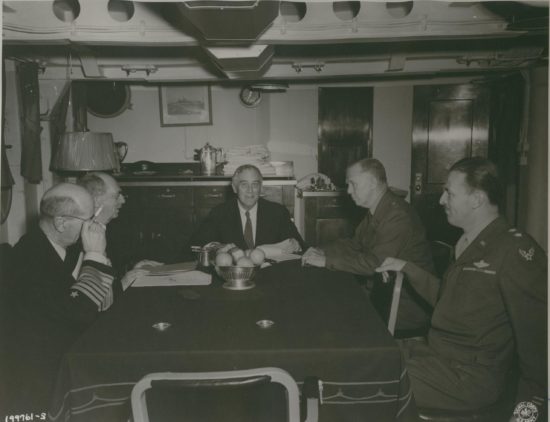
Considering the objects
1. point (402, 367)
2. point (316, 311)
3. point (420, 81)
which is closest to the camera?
point (402, 367)

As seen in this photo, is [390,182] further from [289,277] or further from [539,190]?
[289,277]

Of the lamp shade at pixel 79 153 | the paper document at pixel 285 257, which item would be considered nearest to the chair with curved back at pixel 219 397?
the paper document at pixel 285 257

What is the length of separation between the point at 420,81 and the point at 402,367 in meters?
5.45

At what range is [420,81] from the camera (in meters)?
6.27

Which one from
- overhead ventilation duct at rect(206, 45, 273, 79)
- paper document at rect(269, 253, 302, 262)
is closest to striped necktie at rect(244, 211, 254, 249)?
paper document at rect(269, 253, 302, 262)

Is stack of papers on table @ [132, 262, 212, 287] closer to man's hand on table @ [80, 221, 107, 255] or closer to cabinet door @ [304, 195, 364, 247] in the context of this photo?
man's hand on table @ [80, 221, 107, 255]

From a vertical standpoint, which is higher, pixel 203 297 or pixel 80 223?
pixel 80 223

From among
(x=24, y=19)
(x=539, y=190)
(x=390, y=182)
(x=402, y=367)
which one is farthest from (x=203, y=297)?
(x=390, y=182)

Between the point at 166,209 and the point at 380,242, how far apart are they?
364cm

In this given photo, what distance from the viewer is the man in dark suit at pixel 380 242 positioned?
8.38 ft

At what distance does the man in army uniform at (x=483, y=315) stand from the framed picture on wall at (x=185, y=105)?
184 inches

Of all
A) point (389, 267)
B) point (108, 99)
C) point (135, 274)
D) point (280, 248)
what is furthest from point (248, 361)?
point (108, 99)

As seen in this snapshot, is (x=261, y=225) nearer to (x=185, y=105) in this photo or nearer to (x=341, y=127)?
(x=341, y=127)

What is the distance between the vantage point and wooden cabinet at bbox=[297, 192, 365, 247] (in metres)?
5.75
